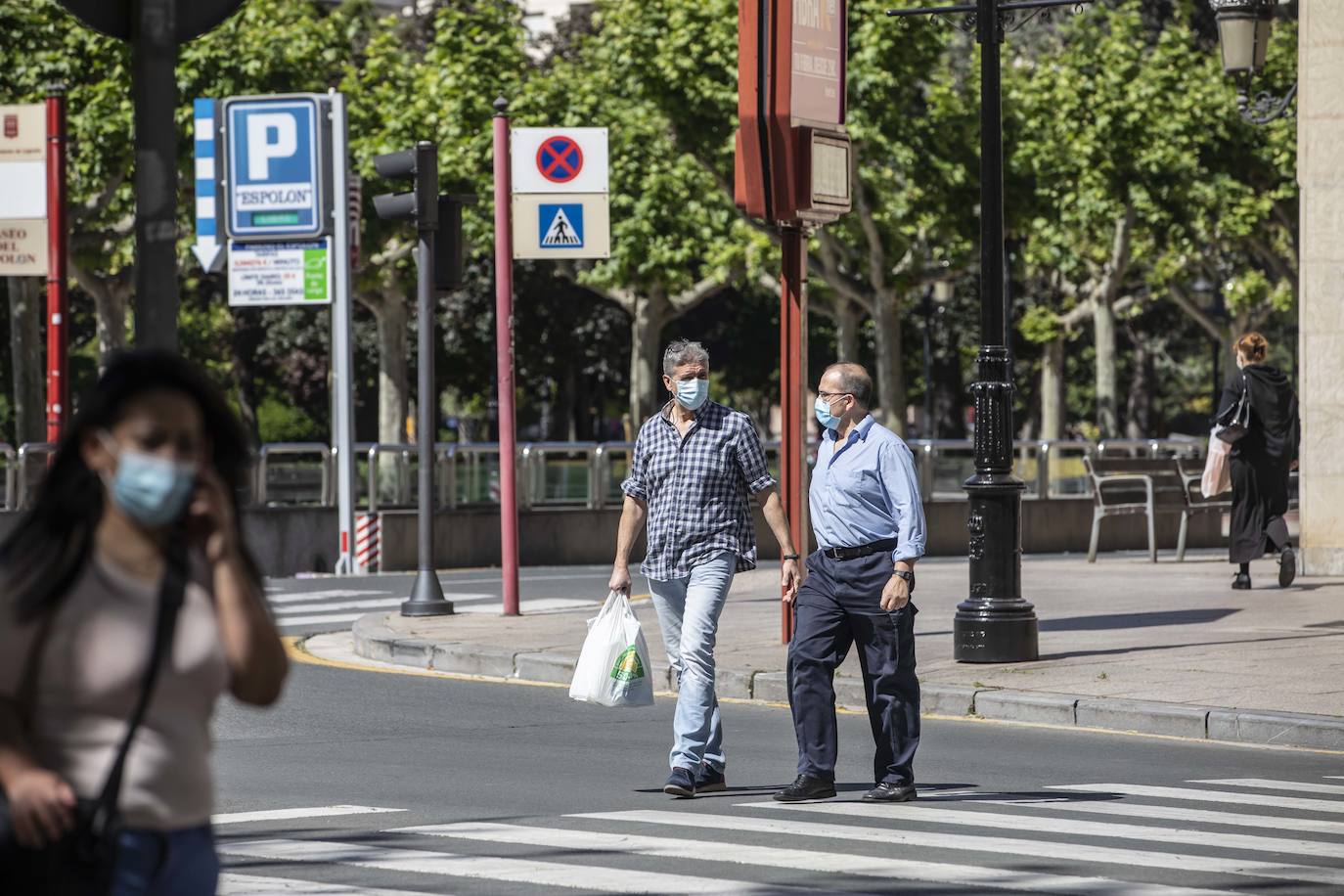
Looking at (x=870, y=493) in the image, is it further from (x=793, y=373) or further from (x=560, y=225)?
(x=560, y=225)

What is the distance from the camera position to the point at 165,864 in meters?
3.66

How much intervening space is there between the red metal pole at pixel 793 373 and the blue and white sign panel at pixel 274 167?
33.4 ft

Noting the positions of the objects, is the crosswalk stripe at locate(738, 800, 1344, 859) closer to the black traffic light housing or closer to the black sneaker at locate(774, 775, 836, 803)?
the black sneaker at locate(774, 775, 836, 803)

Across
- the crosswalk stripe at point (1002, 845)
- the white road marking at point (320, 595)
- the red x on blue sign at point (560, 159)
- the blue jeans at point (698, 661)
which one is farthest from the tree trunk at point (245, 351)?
the crosswalk stripe at point (1002, 845)

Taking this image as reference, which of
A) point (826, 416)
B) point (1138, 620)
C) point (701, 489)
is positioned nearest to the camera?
point (826, 416)

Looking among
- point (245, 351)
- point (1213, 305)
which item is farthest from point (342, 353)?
point (245, 351)

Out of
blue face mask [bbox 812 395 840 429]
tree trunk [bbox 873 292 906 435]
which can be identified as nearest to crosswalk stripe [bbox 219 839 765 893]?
blue face mask [bbox 812 395 840 429]

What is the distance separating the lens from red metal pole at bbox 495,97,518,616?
16359 mm

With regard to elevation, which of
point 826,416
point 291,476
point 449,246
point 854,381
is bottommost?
point 291,476

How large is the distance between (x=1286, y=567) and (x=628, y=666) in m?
9.81

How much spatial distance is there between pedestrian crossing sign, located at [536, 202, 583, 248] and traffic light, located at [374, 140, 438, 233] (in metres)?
0.84

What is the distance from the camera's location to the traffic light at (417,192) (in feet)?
54.5

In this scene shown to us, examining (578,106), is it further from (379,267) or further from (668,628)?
(668,628)

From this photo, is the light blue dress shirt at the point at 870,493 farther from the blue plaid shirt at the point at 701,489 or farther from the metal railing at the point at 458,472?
the metal railing at the point at 458,472
